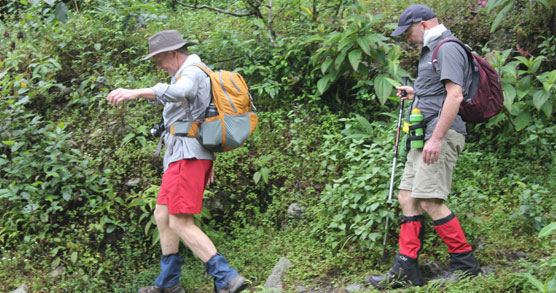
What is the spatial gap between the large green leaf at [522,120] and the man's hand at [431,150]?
2434 mm

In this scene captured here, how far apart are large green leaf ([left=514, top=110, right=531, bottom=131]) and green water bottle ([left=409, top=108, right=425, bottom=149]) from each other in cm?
232

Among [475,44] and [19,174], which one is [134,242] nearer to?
[19,174]

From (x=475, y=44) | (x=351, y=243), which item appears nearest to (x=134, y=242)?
(x=351, y=243)

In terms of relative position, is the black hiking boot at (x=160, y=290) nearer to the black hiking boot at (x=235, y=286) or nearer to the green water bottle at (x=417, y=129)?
the black hiking boot at (x=235, y=286)

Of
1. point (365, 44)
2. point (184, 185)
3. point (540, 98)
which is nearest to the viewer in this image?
point (184, 185)

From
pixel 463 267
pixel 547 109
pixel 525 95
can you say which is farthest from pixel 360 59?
pixel 463 267

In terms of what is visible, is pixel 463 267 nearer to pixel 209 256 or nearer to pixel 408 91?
A: pixel 408 91

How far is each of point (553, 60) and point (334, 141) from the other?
3023 mm

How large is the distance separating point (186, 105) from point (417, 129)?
1985 millimetres

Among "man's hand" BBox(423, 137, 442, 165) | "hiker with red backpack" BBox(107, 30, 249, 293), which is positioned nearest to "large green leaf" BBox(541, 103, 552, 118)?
"man's hand" BBox(423, 137, 442, 165)

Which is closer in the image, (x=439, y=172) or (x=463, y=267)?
(x=439, y=172)

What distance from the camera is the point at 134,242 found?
557 cm

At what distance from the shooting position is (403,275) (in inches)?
170

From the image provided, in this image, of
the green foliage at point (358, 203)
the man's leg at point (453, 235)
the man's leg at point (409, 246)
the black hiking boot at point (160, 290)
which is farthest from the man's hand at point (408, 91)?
the black hiking boot at point (160, 290)
